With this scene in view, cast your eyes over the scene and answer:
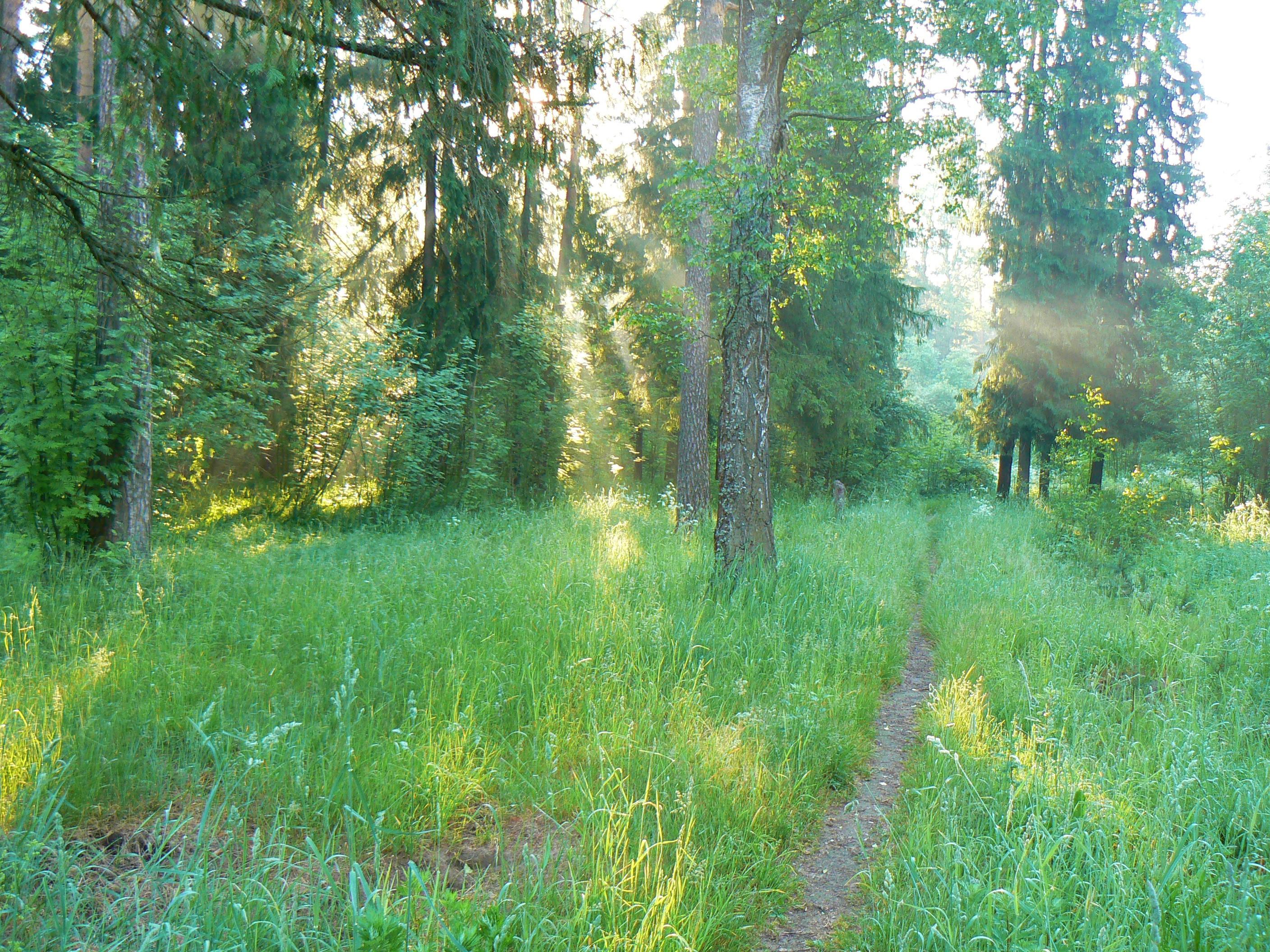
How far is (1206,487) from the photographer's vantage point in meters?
20.1

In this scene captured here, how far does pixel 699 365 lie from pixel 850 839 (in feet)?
34.3

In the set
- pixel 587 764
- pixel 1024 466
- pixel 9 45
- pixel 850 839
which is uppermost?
pixel 9 45

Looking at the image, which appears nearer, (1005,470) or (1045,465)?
(1045,465)

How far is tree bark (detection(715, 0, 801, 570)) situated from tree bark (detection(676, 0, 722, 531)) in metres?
4.41

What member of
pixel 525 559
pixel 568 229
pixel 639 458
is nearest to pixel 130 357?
pixel 525 559

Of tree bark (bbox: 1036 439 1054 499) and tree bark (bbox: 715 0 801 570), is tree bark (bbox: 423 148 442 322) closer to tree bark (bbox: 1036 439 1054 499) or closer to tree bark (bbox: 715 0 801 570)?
tree bark (bbox: 715 0 801 570)

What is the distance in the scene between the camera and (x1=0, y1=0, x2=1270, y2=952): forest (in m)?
3.03

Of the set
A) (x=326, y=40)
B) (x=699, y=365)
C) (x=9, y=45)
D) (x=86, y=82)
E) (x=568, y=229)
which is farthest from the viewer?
(x=568, y=229)

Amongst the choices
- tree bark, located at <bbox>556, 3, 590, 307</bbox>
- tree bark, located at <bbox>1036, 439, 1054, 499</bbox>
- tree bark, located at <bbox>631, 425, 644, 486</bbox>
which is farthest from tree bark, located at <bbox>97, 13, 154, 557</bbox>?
tree bark, located at <bbox>1036, 439, 1054, 499</bbox>

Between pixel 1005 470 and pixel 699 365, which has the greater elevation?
pixel 699 365

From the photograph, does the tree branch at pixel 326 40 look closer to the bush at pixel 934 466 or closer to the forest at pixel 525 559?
the forest at pixel 525 559

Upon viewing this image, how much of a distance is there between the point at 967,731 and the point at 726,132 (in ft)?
47.8

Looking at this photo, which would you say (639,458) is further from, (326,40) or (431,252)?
(326,40)

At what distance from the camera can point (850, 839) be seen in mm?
3807
